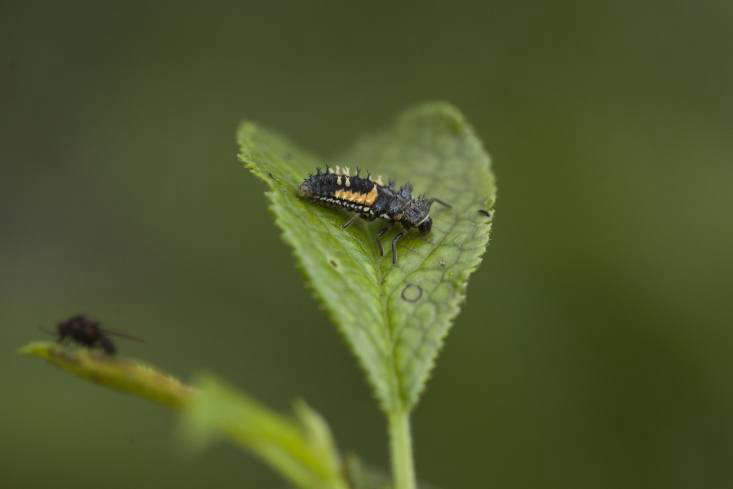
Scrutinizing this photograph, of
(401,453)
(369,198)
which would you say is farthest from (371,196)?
(401,453)

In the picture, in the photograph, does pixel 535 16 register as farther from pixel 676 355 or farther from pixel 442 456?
pixel 442 456

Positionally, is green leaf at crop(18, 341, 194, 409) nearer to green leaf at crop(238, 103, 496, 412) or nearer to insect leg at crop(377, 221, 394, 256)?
green leaf at crop(238, 103, 496, 412)

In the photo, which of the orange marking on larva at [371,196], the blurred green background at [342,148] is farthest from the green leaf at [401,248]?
the blurred green background at [342,148]

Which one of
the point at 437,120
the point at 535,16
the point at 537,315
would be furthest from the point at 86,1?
the point at 437,120

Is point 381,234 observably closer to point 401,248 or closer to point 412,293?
point 401,248

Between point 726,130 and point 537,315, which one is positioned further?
point 726,130

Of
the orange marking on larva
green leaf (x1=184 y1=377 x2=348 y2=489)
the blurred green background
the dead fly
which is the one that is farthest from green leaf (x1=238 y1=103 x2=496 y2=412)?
the blurred green background

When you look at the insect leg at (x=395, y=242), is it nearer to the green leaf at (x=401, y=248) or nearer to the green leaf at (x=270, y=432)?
the green leaf at (x=401, y=248)
